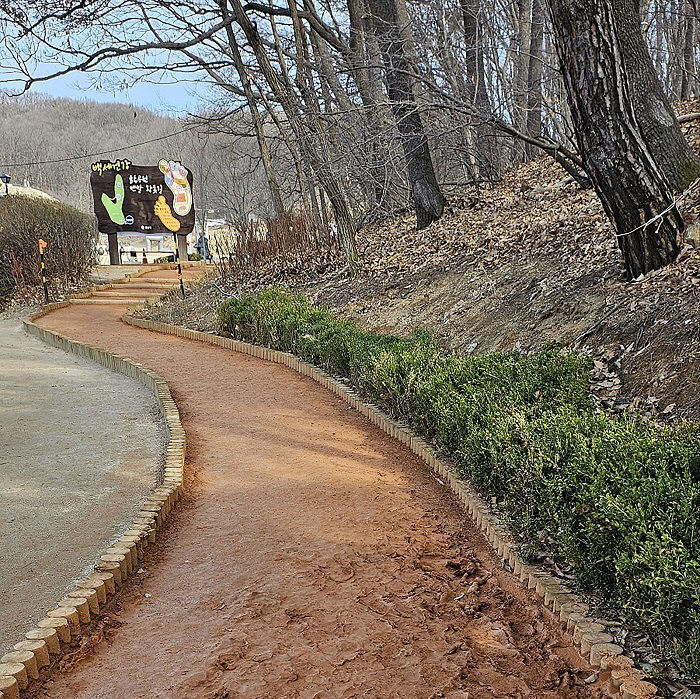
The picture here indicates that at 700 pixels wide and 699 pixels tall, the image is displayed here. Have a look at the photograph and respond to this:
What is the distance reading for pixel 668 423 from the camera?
4.25m

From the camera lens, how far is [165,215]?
2289 cm

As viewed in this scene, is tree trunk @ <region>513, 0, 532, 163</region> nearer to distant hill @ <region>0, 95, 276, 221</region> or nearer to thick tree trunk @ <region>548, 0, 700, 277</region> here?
thick tree trunk @ <region>548, 0, 700, 277</region>

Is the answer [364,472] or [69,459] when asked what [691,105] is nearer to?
[364,472]

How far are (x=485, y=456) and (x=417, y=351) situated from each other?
2163mm

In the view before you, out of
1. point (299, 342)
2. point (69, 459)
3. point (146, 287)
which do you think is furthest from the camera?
point (146, 287)

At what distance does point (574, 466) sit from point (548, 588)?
0.57 meters

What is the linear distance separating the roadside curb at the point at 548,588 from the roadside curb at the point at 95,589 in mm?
1817

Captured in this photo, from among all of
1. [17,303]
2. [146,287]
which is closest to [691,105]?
[146,287]

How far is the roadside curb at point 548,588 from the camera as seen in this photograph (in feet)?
8.33

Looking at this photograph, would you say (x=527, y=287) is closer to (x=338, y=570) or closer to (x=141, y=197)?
(x=338, y=570)

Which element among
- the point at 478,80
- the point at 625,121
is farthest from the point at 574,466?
the point at 478,80

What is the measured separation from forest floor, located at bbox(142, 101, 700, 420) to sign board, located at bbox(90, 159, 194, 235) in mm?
9175

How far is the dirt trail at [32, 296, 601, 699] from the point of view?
9.05 feet

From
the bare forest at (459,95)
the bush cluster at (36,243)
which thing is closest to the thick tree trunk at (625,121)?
the bare forest at (459,95)
